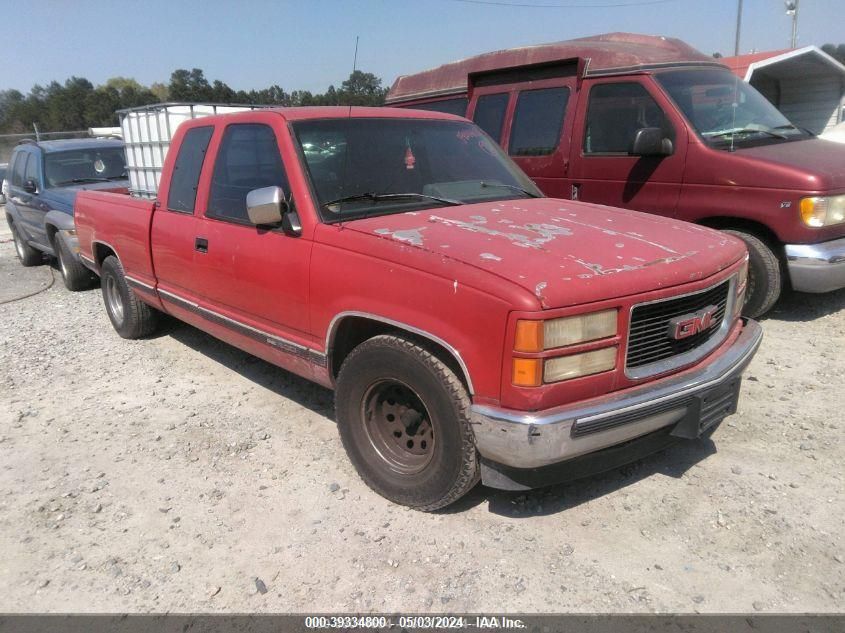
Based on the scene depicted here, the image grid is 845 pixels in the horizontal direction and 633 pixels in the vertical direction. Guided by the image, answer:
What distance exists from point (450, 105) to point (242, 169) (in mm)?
4038

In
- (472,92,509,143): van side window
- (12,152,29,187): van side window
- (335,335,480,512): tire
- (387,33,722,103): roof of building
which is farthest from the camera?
(12,152,29,187): van side window

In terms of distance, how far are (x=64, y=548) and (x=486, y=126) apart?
5534mm

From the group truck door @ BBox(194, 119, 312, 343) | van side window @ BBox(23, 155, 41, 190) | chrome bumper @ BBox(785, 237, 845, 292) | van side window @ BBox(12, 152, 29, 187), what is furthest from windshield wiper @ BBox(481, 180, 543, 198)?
van side window @ BBox(12, 152, 29, 187)

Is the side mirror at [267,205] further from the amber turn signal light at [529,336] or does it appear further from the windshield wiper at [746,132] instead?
the windshield wiper at [746,132]

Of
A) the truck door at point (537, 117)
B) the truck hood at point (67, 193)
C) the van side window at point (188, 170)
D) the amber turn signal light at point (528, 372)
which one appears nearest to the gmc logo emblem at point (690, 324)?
the amber turn signal light at point (528, 372)

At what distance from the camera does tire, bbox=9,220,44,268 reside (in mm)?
9375

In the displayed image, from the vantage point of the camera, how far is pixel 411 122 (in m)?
3.91

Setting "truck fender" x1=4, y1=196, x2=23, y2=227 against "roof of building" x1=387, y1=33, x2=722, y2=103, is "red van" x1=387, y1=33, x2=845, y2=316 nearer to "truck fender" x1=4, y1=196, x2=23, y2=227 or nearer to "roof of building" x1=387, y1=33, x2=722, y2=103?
"roof of building" x1=387, y1=33, x2=722, y2=103

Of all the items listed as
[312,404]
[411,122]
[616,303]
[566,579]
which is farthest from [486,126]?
[566,579]

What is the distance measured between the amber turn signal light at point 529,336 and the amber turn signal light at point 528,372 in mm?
46

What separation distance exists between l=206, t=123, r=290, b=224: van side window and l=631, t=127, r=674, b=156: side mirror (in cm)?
322

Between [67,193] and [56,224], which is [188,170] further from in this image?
[67,193]

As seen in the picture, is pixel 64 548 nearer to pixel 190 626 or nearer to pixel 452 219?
pixel 190 626

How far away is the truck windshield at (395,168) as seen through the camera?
3398 mm
